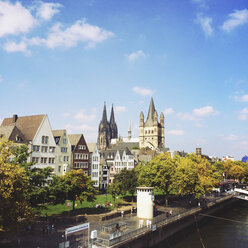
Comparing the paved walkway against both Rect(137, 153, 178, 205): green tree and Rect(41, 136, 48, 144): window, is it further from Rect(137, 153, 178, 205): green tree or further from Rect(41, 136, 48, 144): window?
Rect(41, 136, 48, 144): window

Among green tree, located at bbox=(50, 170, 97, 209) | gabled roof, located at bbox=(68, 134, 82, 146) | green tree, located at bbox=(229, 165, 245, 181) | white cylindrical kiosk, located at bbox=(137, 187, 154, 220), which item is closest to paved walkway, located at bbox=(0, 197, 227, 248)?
white cylindrical kiosk, located at bbox=(137, 187, 154, 220)

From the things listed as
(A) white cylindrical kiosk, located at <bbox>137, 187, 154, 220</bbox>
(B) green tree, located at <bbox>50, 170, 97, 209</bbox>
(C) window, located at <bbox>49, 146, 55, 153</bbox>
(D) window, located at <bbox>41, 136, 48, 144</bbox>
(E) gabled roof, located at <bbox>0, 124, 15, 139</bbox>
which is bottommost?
(A) white cylindrical kiosk, located at <bbox>137, 187, 154, 220</bbox>

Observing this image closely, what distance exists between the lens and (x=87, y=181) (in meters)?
41.8

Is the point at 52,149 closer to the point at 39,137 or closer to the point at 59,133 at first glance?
the point at 39,137

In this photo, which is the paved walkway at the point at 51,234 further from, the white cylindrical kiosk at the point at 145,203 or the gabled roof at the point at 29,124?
the gabled roof at the point at 29,124

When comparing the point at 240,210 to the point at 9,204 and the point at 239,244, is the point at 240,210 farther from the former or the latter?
the point at 9,204

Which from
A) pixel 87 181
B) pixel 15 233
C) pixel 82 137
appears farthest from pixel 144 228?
pixel 82 137

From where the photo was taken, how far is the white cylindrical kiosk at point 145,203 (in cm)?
4043

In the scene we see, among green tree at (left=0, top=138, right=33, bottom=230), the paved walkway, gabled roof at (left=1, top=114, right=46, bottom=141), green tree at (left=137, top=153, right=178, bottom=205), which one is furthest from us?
gabled roof at (left=1, top=114, right=46, bottom=141)

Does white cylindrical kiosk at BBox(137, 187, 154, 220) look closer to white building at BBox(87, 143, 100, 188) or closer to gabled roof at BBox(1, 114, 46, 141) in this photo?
gabled roof at BBox(1, 114, 46, 141)

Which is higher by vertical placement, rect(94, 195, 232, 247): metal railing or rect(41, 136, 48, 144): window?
rect(41, 136, 48, 144): window

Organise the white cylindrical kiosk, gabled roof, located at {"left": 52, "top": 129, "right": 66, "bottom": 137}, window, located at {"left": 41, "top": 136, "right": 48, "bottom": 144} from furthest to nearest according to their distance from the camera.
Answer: gabled roof, located at {"left": 52, "top": 129, "right": 66, "bottom": 137}, window, located at {"left": 41, "top": 136, "right": 48, "bottom": 144}, the white cylindrical kiosk

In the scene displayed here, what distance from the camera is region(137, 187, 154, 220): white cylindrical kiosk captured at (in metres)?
40.4

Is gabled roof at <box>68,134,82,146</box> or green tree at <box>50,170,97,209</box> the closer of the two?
green tree at <box>50,170,97,209</box>
